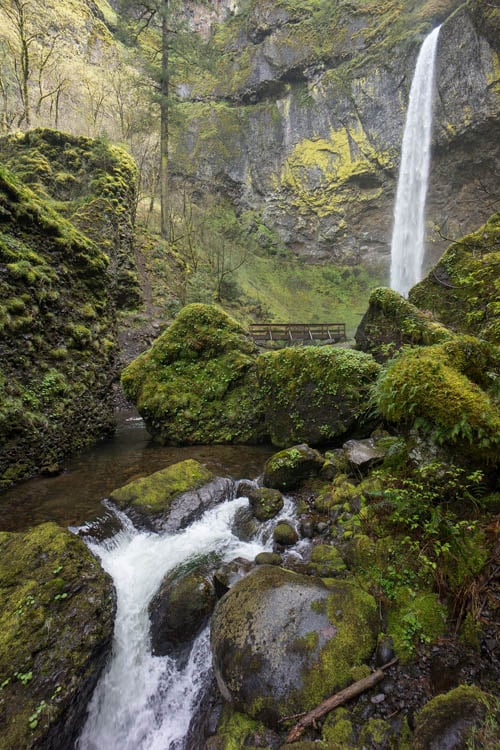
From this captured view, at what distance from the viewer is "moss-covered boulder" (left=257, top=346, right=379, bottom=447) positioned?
19.3 ft

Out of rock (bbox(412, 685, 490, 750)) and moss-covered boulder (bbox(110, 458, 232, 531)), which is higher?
rock (bbox(412, 685, 490, 750))

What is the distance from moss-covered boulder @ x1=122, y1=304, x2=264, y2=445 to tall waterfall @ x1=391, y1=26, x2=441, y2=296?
23582mm

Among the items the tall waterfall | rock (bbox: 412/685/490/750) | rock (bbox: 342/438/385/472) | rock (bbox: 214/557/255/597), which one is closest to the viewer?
rock (bbox: 412/685/490/750)

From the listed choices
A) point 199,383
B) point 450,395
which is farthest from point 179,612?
point 199,383

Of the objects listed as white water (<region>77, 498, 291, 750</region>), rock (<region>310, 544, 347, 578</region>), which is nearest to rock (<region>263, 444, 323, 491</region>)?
white water (<region>77, 498, 291, 750</region>)

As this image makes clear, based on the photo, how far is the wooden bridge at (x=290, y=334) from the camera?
2133 centimetres

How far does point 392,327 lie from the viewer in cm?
738

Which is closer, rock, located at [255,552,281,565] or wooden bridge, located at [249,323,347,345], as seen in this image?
rock, located at [255,552,281,565]

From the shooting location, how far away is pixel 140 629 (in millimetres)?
3336

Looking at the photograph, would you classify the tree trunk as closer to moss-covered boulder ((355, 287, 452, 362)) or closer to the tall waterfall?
moss-covered boulder ((355, 287, 452, 362))

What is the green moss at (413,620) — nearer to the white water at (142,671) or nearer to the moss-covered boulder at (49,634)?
the white water at (142,671)

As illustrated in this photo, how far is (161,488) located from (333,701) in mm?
3336

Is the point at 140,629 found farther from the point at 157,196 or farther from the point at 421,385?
the point at 157,196

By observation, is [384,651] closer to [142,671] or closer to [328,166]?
[142,671]
